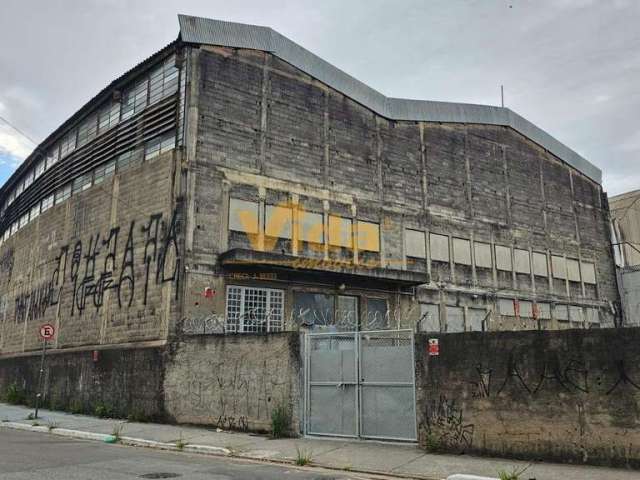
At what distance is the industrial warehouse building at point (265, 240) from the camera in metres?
16.1

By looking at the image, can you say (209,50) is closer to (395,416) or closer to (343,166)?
(343,166)

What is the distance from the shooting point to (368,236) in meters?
26.0

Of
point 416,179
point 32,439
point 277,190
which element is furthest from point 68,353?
point 416,179

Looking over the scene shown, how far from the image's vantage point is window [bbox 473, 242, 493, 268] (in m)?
30.3

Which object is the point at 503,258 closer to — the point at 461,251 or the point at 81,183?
the point at 461,251

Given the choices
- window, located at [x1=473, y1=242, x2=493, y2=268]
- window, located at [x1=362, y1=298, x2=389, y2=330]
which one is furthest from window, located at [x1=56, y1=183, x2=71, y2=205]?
window, located at [x1=473, y1=242, x2=493, y2=268]

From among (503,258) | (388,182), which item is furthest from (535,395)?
(503,258)

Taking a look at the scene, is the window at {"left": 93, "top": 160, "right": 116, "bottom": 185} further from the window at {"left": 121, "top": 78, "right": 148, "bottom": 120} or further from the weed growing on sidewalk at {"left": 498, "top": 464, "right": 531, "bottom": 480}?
the weed growing on sidewalk at {"left": 498, "top": 464, "right": 531, "bottom": 480}

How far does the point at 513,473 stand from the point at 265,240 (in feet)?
47.6

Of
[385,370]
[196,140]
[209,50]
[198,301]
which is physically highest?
[209,50]

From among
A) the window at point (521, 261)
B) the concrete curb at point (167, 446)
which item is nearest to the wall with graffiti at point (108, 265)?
the concrete curb at point (167, 446)

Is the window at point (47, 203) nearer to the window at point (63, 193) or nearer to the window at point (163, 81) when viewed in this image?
the window at point (63, 193)

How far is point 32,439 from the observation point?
48.2 feet

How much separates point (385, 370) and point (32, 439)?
30.5ft
